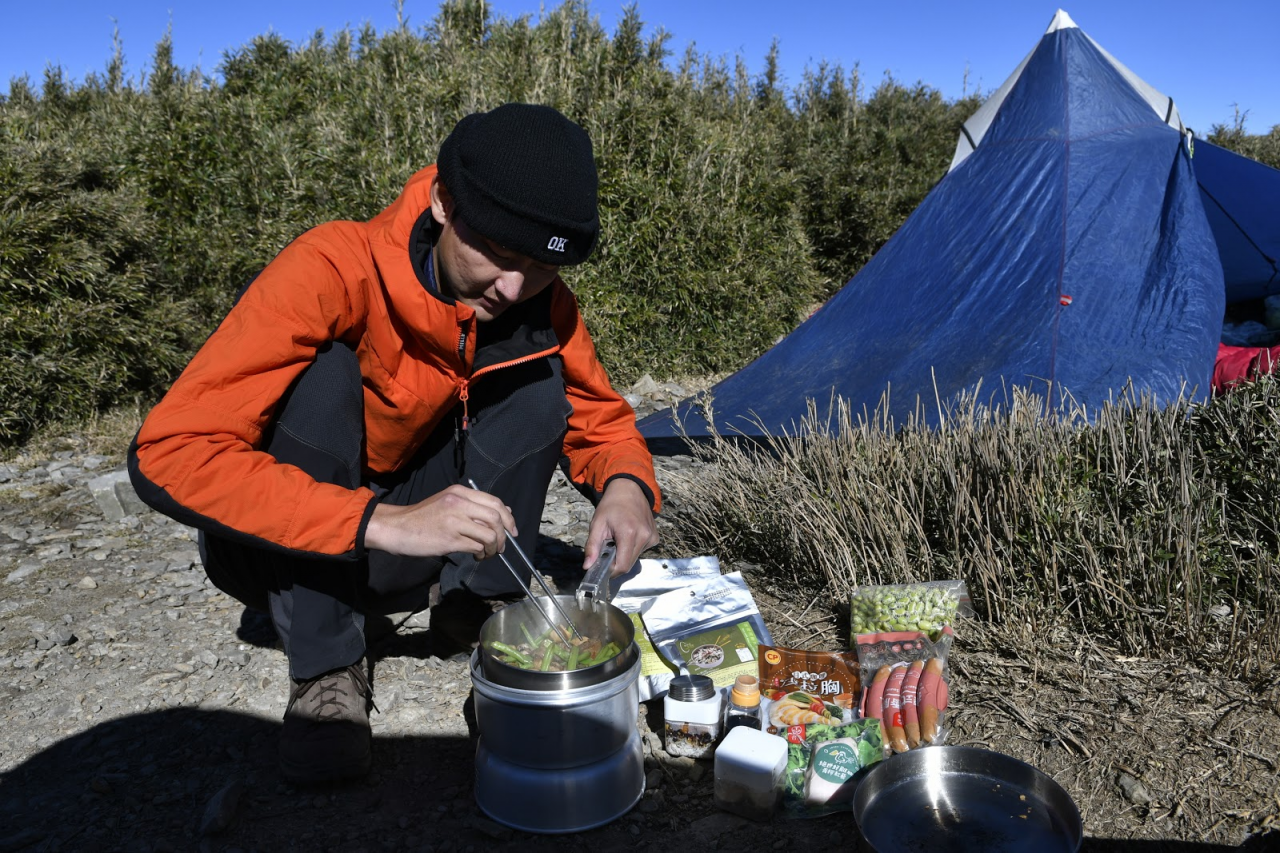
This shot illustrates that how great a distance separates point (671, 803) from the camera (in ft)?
6.42

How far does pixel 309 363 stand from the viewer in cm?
190

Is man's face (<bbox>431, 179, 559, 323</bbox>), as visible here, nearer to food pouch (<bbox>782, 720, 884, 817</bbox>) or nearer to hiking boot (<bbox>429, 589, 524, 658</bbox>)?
hiking boot (<bbox>429, 589, 524, 658</bbox>)

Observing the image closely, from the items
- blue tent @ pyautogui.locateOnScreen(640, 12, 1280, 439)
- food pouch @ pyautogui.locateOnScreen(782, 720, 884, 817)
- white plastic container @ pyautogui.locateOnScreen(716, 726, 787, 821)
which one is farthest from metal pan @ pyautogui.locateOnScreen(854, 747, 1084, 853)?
blue tent @ pyautogui.locateOnScreen(640, 12, 1280, 439)

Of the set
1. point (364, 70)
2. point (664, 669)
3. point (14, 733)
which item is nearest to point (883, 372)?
point (664, 669)

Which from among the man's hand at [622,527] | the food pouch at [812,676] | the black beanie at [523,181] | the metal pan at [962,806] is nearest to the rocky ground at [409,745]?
the metal pan at [962,806]

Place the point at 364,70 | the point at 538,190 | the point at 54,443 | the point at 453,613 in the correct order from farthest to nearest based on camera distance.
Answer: the point at 364,70 → the point at 54,443 → the point at 453,613 → the point at 538,190

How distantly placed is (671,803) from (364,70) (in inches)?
308

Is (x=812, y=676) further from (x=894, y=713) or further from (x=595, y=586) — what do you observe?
(x=595, y=586)

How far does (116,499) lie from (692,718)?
268 cm

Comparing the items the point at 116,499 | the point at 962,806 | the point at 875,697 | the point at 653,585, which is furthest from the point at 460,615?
the point at 116,499

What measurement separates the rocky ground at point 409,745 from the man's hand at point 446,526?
1.93ft

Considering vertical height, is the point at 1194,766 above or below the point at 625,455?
below

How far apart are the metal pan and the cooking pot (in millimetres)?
504

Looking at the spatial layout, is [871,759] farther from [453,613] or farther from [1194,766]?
[453,613]
